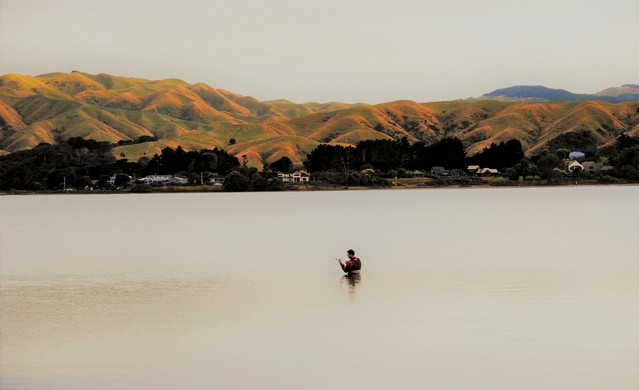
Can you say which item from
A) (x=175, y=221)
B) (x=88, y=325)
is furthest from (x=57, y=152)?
(x=88, y=325)

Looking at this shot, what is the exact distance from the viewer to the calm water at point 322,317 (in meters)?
17.2

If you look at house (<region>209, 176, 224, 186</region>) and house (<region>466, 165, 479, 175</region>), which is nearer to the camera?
house (<region>209, 176, 224, 186</region>)

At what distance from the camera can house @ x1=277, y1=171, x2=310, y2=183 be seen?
186875 millimetres

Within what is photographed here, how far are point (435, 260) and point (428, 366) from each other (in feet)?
74.9

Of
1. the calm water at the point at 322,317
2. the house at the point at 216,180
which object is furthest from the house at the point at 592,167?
the calm water at the point at 322,317

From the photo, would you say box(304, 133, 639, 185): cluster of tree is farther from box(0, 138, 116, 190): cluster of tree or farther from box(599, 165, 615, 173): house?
box(0, 138, 116, 190): cluster of tree

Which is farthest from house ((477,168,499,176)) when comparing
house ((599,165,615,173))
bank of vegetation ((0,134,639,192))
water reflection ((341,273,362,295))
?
water reflection ((341,273,362,295))

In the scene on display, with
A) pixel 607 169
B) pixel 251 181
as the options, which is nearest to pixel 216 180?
pixel 251 181

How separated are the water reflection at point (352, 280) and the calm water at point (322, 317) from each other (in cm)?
12

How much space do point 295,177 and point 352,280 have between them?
15511cm

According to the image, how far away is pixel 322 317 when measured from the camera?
2375 cm

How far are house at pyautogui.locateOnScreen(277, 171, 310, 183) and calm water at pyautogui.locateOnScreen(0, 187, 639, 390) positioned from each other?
136 meters

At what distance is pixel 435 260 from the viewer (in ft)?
132

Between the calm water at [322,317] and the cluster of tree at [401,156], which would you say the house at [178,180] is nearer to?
the cluster of tree at [401,156]
